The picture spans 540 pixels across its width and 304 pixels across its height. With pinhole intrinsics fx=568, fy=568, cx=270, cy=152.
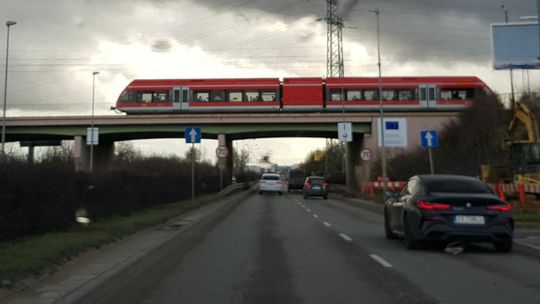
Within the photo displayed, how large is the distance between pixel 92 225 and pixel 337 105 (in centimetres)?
3686

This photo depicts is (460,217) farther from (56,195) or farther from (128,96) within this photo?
(128,96)

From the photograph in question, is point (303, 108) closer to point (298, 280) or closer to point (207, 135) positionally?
point (207, 135)

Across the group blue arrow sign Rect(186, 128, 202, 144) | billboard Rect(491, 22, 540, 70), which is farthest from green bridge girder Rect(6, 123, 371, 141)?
billboard Rect(491, 22, 540, 70)

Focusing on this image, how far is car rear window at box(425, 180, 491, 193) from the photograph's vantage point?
454 inches

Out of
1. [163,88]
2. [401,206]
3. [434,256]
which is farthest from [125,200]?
[163,88]

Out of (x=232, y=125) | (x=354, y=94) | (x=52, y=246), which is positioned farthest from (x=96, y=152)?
(x=52, y=246)

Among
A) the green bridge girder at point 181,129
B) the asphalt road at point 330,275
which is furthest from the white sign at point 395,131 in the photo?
the asphalt road at point 330,275

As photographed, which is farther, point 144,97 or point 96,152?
point 96,152

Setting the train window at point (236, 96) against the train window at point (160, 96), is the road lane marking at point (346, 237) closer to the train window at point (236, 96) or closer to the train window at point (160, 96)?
the train window at point (236, 96)

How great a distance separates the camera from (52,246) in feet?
34.8

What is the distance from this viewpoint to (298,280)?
8.38 metres

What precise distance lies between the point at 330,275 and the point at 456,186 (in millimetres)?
4235

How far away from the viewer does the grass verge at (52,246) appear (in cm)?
824

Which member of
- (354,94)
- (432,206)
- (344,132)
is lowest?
(432,206)
